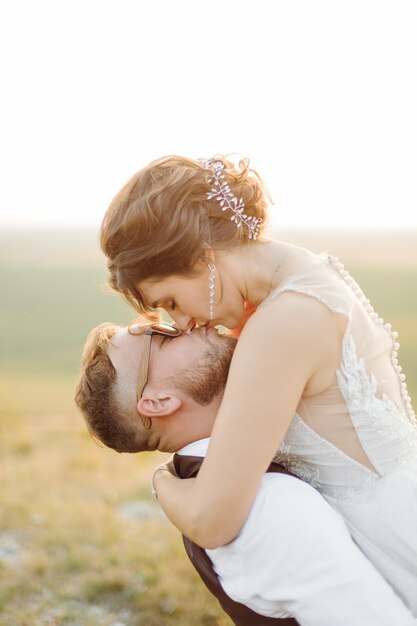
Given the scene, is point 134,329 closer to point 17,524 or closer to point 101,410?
point 101,410

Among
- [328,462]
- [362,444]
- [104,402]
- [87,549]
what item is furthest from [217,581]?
[87,549]

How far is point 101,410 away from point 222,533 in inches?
30.6

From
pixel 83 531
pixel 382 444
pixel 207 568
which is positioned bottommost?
pixel 83 531

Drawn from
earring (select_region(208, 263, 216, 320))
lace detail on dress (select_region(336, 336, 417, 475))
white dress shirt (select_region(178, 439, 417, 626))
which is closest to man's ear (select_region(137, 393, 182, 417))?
earring (select_region(208, 263, 216, 320))

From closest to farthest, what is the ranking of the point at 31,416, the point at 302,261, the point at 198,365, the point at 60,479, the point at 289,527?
the point at 289,527, the point at 302,261, the point at 198,365, the point at 60,479, the point at 31,416

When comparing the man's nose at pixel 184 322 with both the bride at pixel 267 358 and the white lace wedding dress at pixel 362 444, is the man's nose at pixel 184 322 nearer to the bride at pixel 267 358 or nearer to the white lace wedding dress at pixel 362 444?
the bride at pixel 267 358

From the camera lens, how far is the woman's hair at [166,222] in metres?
2.43

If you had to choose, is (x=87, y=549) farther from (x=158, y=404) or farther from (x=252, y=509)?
(x=252, y=509)

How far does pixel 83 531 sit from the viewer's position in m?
5.42

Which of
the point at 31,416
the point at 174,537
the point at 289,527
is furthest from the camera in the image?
the point at 31,416

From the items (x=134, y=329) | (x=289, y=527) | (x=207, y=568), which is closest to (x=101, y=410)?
(x=134, y=329)

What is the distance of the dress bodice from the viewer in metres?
2.38

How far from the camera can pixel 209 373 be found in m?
2.62

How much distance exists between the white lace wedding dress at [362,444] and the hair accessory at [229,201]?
0.26 m
